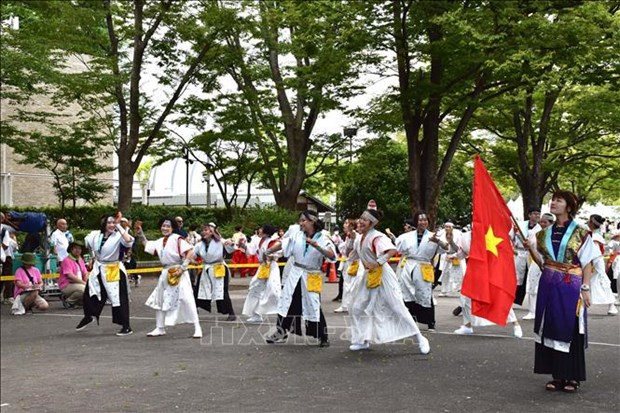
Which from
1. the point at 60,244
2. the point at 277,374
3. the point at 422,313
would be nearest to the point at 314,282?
the point at 422,313

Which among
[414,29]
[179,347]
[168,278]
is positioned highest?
[414,29]

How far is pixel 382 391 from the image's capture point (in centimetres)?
738

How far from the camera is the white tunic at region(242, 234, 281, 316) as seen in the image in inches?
513

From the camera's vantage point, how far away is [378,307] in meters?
9.81

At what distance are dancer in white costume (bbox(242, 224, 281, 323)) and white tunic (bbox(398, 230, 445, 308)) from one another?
2198mm

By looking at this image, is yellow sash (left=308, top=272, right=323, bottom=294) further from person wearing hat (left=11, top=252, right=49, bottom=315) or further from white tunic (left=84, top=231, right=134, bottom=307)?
person wearing hat (left=11, top=252, right=49, bottom=315)

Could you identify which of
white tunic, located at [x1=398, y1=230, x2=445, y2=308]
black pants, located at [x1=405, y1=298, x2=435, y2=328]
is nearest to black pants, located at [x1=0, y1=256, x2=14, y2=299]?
white tunic, located at [x1=398, y1=230, x2=445, y2=308]

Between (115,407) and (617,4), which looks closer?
(115,407)

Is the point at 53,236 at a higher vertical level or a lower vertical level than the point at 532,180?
lower

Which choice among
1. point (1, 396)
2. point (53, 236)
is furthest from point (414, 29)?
point (1, 396)

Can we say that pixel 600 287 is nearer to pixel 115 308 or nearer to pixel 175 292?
pixel 175 292

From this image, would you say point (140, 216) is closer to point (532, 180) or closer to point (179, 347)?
point (532, 180)

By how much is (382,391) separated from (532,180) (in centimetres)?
2585

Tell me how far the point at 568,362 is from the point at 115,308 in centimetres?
681
